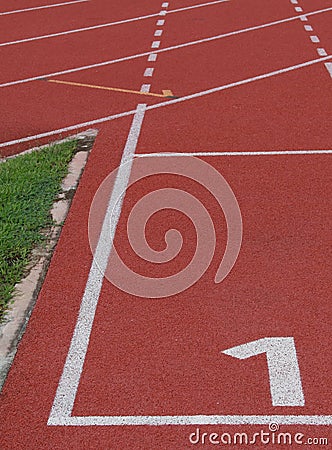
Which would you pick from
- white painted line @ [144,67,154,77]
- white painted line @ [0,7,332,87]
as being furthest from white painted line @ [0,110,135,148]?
white painted line @ [0,7,332,87]

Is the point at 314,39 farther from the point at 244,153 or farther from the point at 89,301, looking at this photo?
the point at 89,301

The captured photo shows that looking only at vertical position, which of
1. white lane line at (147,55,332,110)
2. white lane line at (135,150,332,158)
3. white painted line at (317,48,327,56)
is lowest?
white painted line at (317,48,327,56)

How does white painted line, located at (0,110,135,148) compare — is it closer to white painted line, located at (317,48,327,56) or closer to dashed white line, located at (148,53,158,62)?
dashed white line, located at (148,53,158,62)

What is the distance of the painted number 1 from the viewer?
4.91m

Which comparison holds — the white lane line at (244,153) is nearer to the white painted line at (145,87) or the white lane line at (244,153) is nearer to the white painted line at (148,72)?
the white painted line at (145,87)

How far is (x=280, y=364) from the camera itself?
5188mm

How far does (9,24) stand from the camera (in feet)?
48.1

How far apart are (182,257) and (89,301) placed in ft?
3.22

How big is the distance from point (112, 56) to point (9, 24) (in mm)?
3370

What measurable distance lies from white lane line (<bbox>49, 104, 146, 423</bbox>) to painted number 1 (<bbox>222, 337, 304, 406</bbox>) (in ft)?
3.35

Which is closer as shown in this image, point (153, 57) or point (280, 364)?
point (280, 364)

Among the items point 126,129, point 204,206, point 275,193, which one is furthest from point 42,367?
point 126,129

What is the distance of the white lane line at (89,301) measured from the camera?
16.3 feet

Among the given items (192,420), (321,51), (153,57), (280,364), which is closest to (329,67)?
(321,51)
